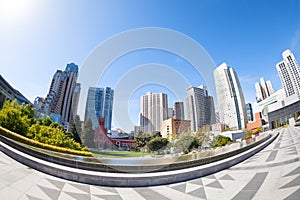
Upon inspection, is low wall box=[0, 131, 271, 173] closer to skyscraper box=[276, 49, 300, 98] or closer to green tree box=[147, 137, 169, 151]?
green tree box=[147, 137, 169, 151]

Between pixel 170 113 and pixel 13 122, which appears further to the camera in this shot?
pixel 13 122

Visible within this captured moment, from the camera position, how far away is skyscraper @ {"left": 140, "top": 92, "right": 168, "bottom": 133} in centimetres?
359

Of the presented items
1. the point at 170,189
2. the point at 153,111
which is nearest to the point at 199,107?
the point at 153,111

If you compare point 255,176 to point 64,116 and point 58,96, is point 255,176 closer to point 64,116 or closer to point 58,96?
point 64,116

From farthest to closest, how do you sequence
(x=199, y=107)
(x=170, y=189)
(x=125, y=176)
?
(x=199, y=107) < (x=125, y=176) < (x=170, y=189)

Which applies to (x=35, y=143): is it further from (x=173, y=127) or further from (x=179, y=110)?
(x=179, y=110)

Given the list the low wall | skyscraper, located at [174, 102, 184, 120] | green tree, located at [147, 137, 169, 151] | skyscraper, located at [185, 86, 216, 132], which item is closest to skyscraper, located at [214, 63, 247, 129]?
skyscraper, located at [185, 86, 216, 132]

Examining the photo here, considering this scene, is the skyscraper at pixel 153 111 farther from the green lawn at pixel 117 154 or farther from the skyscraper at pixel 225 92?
the skyscraper at pixel 225 92

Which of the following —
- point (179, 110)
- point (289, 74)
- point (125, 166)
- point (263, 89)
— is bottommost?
point (125, 166)

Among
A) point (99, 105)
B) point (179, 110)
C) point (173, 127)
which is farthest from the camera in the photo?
point (173, 127)

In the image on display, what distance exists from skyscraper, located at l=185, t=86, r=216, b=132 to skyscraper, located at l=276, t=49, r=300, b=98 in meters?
56.3

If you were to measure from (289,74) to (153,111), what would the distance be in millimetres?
62061

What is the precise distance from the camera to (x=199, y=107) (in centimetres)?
313

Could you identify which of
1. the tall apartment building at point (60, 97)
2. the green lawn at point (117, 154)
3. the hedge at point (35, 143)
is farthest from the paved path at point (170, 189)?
the tall apartment building at point (60, 97)
